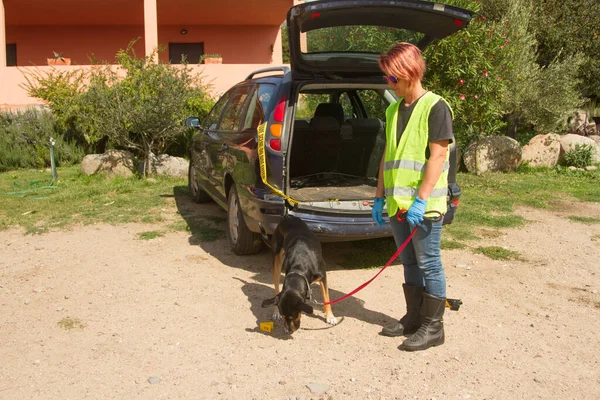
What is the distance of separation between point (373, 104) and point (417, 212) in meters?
4.43

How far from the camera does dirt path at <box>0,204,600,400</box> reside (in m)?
3.49

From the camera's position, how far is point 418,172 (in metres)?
3.75

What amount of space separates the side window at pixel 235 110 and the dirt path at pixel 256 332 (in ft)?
4.47

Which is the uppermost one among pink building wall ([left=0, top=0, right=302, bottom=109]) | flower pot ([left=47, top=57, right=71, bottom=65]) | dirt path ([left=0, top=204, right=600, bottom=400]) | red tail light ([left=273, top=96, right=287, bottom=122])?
pink building wall ([left=0, top=0, right=302, bottom=109])

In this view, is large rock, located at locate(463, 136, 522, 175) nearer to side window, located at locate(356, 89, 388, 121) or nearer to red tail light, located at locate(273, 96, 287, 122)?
side window, located at locate(356, 89, 388, 121)

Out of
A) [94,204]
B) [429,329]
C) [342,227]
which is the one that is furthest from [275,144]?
[94,204]

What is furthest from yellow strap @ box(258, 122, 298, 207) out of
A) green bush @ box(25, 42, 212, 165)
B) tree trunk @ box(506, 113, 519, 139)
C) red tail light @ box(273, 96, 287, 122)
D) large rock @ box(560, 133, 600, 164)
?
tree trunk @ box(506, 113, 519, 139)

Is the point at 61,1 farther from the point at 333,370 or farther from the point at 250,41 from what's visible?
the point at 333,370

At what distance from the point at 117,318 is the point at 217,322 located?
2.54 feet

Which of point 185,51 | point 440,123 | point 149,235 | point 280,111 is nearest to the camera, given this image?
point 440,123

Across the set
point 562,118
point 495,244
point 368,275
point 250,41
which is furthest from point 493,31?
point 250,41

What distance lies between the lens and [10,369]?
368 centimetres

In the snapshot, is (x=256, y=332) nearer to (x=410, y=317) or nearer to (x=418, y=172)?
(x=410, y=317)

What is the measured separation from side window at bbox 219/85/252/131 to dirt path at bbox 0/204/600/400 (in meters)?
1.36
